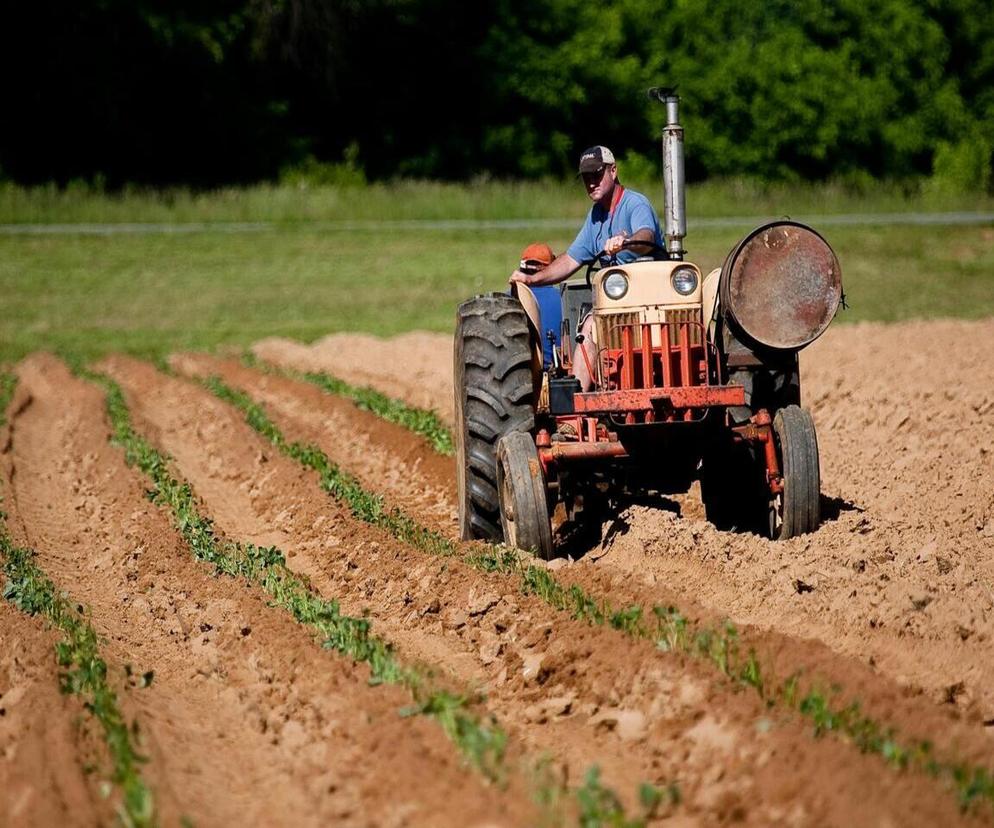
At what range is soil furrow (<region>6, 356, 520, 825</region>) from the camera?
4578 millimetres

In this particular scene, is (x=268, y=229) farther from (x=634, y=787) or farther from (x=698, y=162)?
(x=634, y=787)

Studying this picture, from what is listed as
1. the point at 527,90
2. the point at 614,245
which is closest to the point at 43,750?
the point at 614,245

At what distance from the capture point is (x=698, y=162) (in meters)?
42.1

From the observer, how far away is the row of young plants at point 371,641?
4.36 meters

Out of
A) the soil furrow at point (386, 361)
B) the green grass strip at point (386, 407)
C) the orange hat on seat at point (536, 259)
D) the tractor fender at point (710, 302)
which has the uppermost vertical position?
the orange hat on seat at point (536, 259)

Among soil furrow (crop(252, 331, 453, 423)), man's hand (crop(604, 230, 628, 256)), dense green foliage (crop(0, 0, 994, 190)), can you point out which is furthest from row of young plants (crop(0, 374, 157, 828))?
dense green foliage (crop(0, 0, 994, 190))

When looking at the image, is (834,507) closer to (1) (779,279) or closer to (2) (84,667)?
(1) (779,279)

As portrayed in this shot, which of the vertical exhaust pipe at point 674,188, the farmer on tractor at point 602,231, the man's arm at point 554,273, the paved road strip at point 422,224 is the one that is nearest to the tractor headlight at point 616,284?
the farmer on tractor at point 602,231

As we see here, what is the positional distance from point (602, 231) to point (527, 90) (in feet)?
109

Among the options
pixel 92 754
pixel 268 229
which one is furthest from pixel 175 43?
pixel 92 754

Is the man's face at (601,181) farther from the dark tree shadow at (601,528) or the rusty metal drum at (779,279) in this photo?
the dark tree shadow at (601,528)

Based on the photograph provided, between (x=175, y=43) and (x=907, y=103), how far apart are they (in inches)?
790

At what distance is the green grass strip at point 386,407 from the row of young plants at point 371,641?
1119 millimetres

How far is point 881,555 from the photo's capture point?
22.3 ft
